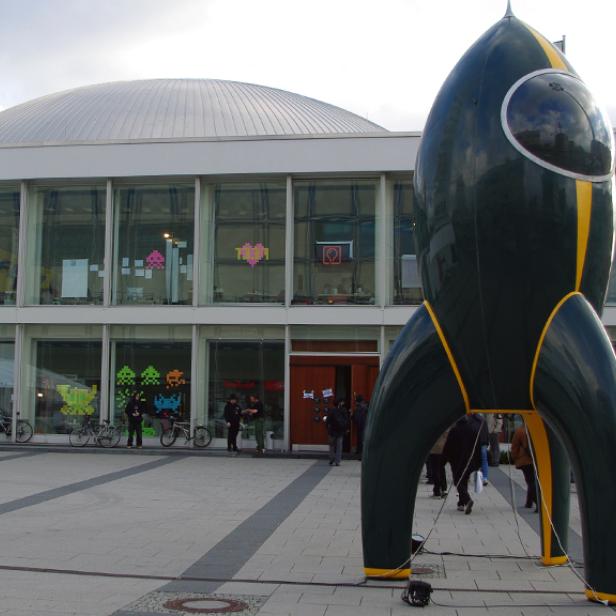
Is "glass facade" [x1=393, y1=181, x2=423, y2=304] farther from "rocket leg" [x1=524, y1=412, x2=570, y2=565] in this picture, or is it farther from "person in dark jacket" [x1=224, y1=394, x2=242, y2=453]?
"rocket leg" [x1=524, y1=412, x2=570, y2=565]

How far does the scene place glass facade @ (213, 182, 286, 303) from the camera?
23.2 metres

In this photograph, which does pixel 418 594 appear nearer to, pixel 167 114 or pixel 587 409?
pixel 587 409

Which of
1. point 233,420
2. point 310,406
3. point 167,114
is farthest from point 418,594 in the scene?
point 167,114

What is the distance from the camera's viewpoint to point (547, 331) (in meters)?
7.11

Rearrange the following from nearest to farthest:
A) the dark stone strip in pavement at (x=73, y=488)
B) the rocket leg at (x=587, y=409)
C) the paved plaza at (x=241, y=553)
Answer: the rocket leg at (x=587, y=409) → the paved plaza at (x=241, y=553) → the dark stone strip in pavement at (x=73, y=488)

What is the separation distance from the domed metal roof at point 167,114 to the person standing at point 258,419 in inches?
364

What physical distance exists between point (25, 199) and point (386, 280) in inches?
399

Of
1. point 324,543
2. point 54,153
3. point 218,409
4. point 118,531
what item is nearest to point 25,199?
point 54,153

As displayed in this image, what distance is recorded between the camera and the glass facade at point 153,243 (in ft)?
77.4

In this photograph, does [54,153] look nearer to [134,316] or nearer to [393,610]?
[134,316]

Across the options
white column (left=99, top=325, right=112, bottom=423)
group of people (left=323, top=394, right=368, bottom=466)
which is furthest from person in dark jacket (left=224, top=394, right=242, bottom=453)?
white column (left=99, top=325, right=112, bottom=423)

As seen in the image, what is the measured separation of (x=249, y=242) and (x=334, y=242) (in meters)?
2.28

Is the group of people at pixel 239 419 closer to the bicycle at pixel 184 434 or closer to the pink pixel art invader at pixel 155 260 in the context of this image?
the bicycle at pixel 184 434

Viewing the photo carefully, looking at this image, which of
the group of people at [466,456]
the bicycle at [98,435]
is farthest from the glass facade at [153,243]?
the group of people at [466,456]
